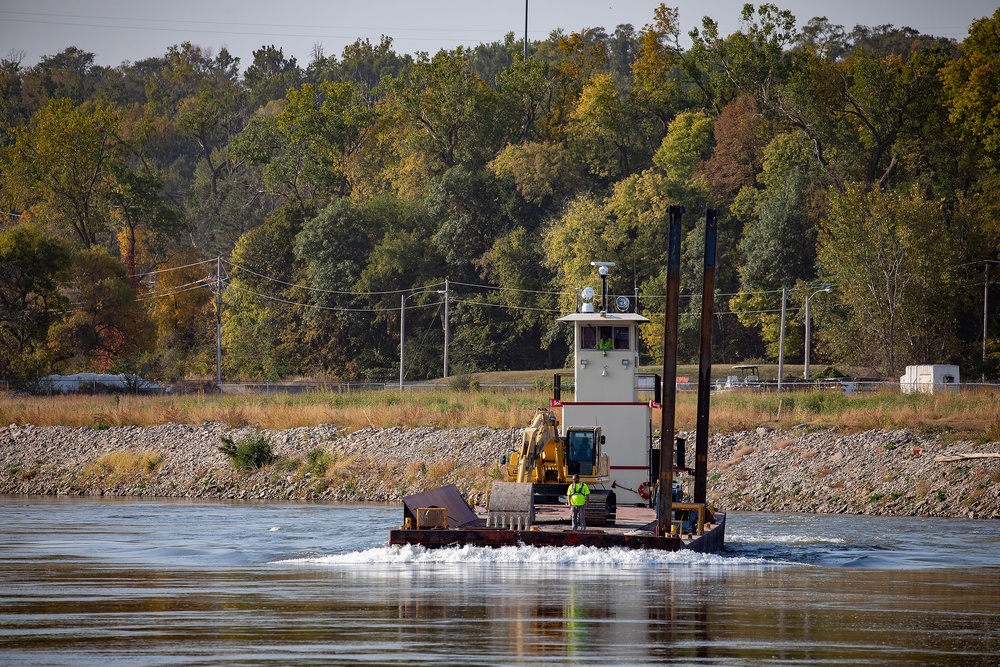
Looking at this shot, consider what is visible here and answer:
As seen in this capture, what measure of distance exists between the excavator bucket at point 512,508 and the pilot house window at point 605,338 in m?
7.23

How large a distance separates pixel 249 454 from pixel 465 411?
8853mm

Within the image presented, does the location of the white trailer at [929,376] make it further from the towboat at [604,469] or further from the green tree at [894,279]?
the towboat at [604,469]

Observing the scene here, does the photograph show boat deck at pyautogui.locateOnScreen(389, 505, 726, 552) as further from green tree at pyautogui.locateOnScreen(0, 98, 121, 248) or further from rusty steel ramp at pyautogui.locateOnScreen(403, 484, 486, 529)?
green tree at pyautogui.locateOnScreen(0, 98, 121, 248)

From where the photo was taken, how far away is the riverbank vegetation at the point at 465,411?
167 ft

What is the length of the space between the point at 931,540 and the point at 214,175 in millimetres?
126627

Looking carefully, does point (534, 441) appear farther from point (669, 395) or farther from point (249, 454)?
point (249, 454)

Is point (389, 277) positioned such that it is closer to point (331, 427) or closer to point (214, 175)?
point (214, 175)

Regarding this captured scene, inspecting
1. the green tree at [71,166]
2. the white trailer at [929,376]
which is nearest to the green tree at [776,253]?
the white trailer at [929,376]

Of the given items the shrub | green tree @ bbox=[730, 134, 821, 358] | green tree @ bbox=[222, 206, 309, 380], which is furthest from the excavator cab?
green tree @ bbox=[222, 206, 309, 380]

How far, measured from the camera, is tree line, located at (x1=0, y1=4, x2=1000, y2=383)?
94250mm

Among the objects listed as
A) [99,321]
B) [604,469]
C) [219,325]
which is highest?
[99,321]

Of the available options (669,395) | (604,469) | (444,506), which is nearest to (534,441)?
(604,469)

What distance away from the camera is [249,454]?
54500 mm

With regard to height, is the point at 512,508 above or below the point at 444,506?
above
